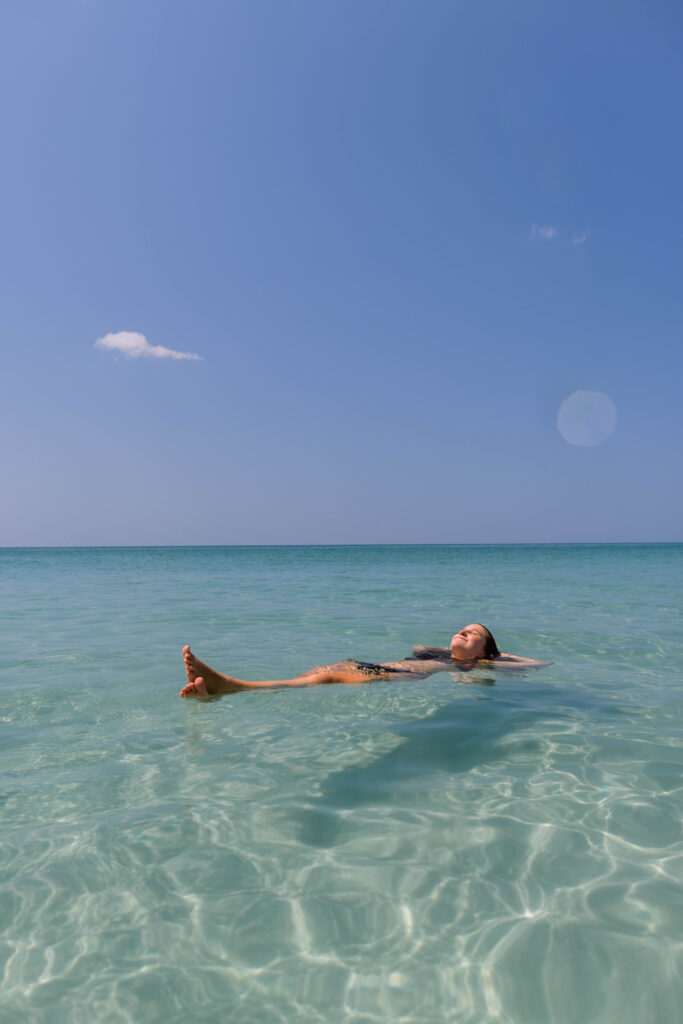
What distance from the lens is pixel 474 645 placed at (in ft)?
25.4

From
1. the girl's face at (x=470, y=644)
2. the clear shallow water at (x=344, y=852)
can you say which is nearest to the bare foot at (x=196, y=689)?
the clear shallow water at (x=344, y=852)

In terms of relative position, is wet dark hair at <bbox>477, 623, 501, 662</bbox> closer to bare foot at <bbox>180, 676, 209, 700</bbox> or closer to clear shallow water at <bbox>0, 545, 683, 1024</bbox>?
clear shallow water at <bbox>0, 545, 683, 1024</bbox>

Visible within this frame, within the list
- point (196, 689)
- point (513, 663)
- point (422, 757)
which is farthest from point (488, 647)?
point (196, 689)

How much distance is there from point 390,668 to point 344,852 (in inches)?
160

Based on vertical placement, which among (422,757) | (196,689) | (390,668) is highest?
(196,689)

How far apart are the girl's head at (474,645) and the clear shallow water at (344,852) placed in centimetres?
58

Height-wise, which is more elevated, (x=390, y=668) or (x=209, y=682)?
(x=209, y=682)

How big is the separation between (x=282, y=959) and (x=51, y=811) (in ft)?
6.44

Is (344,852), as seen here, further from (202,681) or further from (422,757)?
(202,681)

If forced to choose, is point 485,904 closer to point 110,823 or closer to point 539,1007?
point 539,1007

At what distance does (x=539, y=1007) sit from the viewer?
2.28m

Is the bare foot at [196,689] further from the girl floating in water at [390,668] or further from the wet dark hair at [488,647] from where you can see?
the wet dark hair at [488,647]

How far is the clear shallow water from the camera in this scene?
2355mm

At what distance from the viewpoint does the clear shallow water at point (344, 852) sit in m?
2.36
